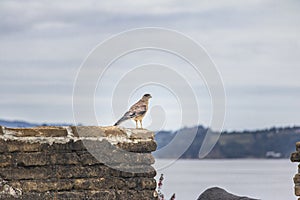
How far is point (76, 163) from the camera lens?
955 cm

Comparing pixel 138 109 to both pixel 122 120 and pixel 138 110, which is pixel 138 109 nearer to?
pixel 138 110

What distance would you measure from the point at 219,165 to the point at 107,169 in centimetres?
2664

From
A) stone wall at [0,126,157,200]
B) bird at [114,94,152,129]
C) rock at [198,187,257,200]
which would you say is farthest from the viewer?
rock at [198,187,257,200]

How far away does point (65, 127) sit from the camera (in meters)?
9.68

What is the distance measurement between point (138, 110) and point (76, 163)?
1.16 m

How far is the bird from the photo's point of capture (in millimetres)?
10336

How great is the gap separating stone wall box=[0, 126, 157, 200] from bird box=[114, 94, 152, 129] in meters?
0.29

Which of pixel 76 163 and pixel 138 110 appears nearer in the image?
pixel 76 163

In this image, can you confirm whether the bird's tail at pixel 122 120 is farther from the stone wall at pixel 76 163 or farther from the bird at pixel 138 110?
the stone wall at pixel 76 163

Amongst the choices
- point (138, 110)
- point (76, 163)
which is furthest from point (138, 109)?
point (76, 163)

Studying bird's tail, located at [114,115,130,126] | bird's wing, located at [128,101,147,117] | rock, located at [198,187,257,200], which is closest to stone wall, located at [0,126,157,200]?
bird's tail, located at [114,115,130,126]

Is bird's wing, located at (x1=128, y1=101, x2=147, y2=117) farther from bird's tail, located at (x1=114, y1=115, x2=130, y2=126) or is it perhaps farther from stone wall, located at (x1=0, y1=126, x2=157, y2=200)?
stone wall, located at (x1=0, y1=126, x2=157, y2=200)

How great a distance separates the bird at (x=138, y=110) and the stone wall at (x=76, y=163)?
0.29 m

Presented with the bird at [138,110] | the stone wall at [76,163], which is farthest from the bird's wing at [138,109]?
the stone wall at [76,163]
